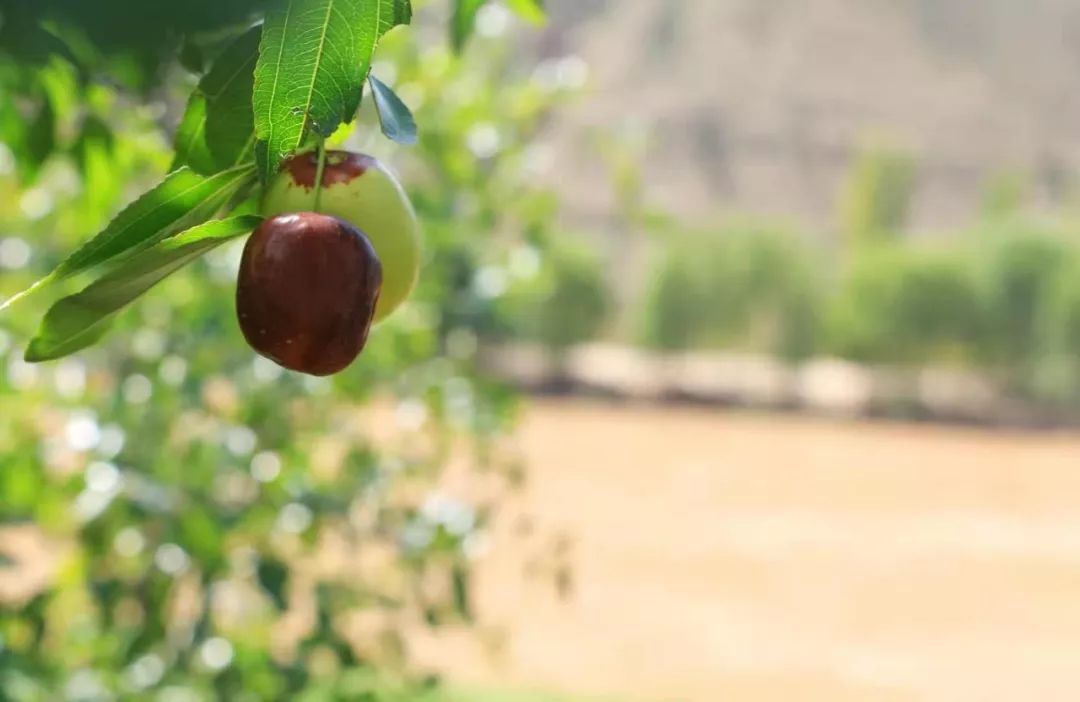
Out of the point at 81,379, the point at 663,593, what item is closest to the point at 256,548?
the point at 81,379

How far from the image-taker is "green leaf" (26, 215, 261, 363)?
496 mm

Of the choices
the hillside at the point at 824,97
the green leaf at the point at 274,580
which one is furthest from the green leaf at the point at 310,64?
the hillside at the point at 824,97

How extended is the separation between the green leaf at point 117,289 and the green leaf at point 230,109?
8 cm

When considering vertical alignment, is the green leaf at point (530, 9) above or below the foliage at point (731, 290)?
above

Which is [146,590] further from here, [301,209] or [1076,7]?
[1076,7]

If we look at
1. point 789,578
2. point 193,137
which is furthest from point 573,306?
point 193,137

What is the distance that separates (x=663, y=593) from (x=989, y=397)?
17.0 m

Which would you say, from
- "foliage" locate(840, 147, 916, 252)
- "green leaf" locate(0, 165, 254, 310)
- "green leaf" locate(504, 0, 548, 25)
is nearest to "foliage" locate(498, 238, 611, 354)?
"foliage" locate(840, 147, 916, 252)

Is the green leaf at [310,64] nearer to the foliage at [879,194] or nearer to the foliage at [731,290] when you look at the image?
the foliage at [731,290]

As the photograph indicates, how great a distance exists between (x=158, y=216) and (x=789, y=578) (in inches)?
403

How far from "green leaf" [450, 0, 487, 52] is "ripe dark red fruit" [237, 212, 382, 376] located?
28cm

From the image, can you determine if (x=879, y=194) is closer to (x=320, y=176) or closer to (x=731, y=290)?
(x=731, y=290)

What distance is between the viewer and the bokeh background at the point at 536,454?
1.77 metres

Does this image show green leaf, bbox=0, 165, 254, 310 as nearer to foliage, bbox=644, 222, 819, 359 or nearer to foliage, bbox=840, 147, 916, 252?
foliage, bbox=644, 222, 819, 359
